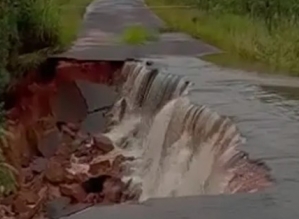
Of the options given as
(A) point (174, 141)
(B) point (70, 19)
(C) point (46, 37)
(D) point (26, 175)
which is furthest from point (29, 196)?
(B) point (70, 19)

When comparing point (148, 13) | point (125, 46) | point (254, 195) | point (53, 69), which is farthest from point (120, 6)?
point (254, 195)

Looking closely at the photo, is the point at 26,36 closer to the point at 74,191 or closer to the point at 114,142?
the point at 114,142

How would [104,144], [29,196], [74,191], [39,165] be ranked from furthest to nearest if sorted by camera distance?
[104,144]
[39,165]
[74,191]
[29,196]

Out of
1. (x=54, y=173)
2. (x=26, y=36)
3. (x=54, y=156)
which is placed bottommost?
(x=54, y=156)

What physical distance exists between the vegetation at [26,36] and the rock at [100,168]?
1453 mm

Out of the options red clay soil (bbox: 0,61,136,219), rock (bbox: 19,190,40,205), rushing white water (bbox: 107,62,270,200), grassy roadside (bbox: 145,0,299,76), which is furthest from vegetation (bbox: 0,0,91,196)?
grassy roadside (bbox: 145,0,299,76)

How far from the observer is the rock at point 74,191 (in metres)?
11.2

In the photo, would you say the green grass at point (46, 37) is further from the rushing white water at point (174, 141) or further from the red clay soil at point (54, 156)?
the rushing white water at point (174, 141)

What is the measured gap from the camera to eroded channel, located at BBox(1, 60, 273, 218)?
910 cm

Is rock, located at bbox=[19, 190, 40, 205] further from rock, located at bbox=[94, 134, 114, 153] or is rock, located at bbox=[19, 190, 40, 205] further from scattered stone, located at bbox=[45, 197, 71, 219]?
rock, located at bbox=[94, 134, 114, 153]

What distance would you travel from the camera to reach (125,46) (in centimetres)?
1695

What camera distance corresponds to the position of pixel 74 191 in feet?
37.3

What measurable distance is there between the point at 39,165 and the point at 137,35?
19.5ft

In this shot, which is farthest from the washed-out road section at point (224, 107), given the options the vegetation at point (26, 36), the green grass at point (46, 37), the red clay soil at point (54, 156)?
the red clay soil at point (54, 156)
